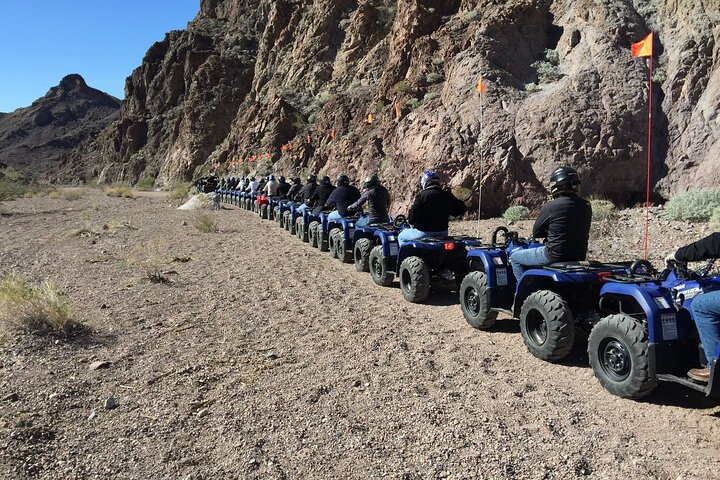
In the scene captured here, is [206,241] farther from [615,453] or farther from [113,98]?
[113,98]

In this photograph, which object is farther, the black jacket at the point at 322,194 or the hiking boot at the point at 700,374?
the black jacket at the point at 322,194

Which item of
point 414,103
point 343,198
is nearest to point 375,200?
point 343,198

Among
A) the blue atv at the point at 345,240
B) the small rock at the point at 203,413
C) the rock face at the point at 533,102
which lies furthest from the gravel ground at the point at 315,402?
the rock face at the point at 533,102

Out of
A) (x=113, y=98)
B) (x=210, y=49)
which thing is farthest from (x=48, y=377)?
(x=113, y=98)

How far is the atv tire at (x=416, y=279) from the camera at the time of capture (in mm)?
6895

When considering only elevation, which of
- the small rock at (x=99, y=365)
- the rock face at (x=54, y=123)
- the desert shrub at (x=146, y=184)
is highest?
the rock face at (x=54, y=123)

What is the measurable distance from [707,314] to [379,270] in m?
5.25

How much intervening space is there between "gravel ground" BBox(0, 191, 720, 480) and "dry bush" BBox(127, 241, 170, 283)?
93 cm

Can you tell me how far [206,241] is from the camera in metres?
12.9

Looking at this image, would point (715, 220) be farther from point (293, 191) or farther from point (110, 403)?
point (293, 191)

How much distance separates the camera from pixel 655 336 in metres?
3.59

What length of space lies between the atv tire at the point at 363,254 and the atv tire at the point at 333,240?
47.8 inches

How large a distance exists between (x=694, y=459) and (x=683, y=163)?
10558mm

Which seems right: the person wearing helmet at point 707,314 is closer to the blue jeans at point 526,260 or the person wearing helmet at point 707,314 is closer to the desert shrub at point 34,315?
the blue jeans at point 526,260
